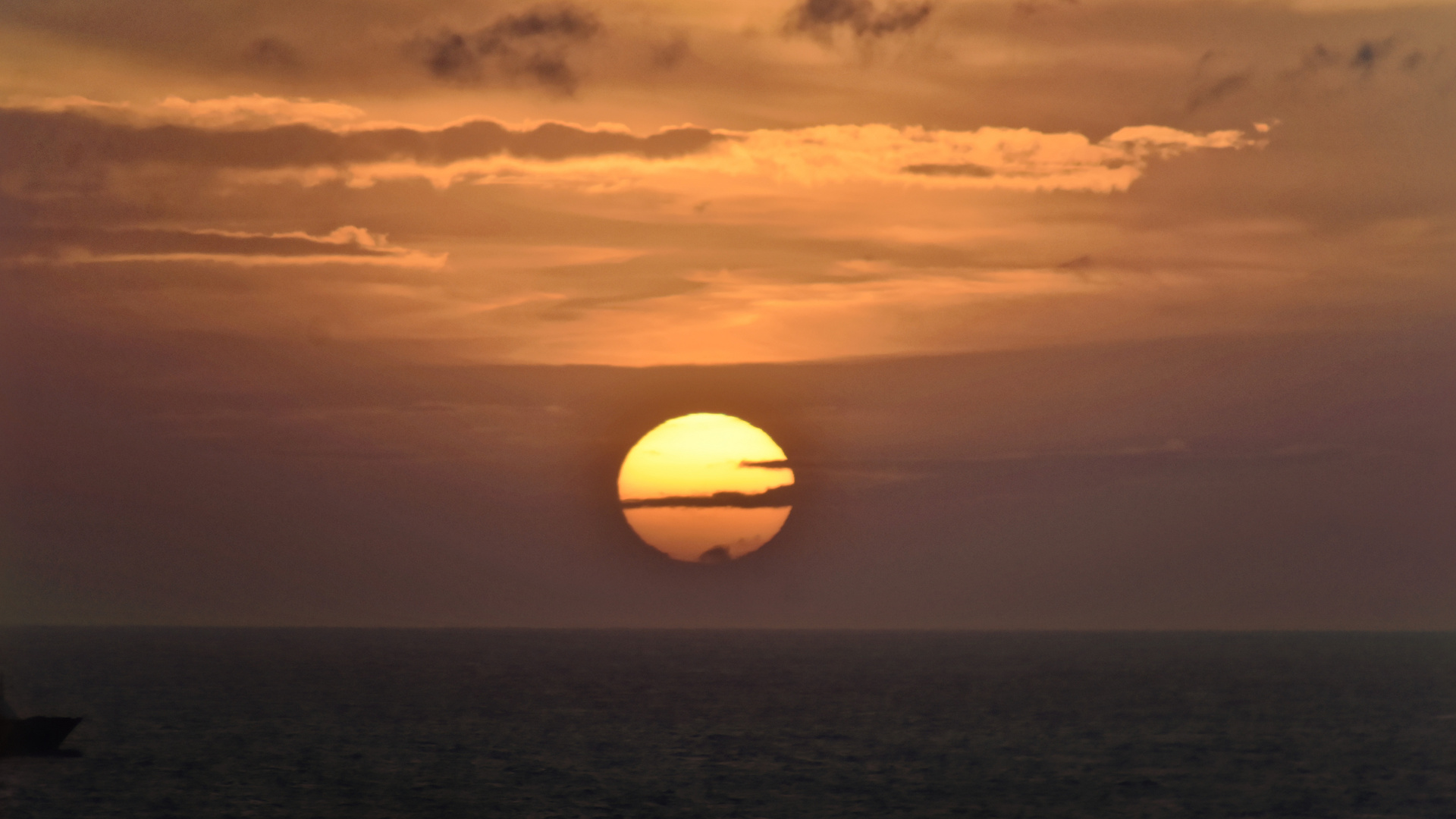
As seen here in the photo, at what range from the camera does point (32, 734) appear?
99.3 m

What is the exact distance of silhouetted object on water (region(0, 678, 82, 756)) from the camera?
98125mm

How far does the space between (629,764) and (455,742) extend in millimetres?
21014

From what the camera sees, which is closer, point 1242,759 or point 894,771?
point 894,771

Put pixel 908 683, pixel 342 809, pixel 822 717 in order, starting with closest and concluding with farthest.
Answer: pixel 342 809, pixel 822 717, pixel 908 683

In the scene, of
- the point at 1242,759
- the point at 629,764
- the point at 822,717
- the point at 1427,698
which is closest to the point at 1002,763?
the point at 1242,759

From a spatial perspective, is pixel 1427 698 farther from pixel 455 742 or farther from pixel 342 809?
pixel 342 809

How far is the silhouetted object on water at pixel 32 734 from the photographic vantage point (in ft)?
322

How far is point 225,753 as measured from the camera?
10231 cm

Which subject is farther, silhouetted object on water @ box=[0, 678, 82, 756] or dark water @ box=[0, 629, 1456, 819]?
silhouetted object on water @ box=[0, 678, 82, 756]

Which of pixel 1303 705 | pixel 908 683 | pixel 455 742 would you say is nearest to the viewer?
pixel 455 742

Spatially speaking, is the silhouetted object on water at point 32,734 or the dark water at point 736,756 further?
the silhouetted object on water at point 32,734

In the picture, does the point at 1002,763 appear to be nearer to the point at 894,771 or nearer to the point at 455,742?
the point at 894,771

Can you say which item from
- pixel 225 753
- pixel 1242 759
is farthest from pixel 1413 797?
pixel 225 753

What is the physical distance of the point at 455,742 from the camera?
111m
